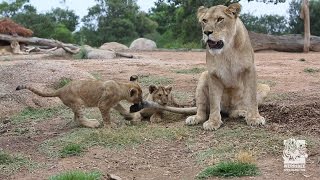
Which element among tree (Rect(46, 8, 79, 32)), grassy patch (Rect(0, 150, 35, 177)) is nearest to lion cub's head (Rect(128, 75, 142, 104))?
grassy patch (Rect(0, 150, 35, 177))

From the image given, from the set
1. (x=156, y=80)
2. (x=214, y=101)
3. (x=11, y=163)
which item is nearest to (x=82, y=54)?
(x=156, y=80)

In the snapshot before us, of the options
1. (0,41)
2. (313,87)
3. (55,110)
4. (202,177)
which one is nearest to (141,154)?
(202,177)

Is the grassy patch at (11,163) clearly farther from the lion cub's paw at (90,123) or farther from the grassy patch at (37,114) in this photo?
the grassy patch at (37,114)

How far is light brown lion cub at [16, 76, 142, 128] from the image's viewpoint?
761 cm

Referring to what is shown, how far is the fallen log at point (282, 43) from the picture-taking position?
84.9 ft

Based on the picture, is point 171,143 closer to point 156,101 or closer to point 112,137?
point 112,137

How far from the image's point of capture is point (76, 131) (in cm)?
741

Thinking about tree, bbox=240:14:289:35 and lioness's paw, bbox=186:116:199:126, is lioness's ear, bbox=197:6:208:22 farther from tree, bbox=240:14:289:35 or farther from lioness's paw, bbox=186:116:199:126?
tree, bbox=240:14:289:35

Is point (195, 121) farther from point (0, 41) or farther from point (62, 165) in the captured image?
point (0, 41)

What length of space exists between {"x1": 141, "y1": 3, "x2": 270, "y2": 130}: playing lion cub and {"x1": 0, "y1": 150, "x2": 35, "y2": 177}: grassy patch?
2171 mm

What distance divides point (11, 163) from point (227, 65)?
271 centimetres

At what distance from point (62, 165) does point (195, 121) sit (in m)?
2.06

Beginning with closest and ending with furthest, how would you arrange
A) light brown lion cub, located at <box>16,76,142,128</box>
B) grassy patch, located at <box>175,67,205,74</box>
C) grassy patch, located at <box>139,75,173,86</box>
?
light brown lion cub, located at <box>16,76,142,128</box> → grassy patch, located at <box>139,75,173,86</box> → grassy patch, located at <box>175,67,205,74</box>

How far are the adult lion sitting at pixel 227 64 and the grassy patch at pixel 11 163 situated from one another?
7.13ft
